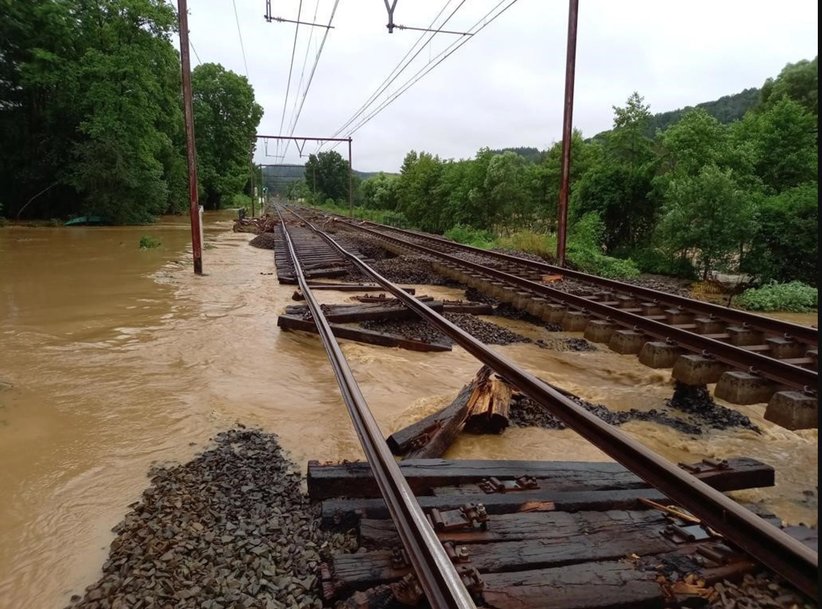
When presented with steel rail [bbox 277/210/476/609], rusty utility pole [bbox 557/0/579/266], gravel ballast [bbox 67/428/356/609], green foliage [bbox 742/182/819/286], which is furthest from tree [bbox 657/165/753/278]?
gravel ballast [bbox 67/428/356/609]

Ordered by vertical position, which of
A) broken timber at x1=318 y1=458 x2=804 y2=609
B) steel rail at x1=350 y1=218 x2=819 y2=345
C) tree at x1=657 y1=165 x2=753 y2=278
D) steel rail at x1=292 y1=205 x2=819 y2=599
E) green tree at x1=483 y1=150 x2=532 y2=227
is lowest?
broken timber at x1=318 y1=458 x2=804 y2=609

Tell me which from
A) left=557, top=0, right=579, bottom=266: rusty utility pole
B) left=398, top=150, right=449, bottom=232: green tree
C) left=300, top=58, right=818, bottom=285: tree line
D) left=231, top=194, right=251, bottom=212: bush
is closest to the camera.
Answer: left=557, top=0, right=579, bottom=266: rusty utility pole

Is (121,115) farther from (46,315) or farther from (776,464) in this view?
(776,464)

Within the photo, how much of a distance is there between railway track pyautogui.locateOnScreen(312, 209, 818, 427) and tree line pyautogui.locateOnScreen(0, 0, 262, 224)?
26950 mm

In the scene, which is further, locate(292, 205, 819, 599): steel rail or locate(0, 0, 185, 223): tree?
locate(0, 0, 185, 223): tree

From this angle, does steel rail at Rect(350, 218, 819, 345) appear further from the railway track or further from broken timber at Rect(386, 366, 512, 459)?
broken timber at Rect(386, 366, 512, 459)

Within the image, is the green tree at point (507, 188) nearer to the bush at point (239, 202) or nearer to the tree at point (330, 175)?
the bush at point (239, 202)

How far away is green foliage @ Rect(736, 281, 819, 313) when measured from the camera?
1294cm

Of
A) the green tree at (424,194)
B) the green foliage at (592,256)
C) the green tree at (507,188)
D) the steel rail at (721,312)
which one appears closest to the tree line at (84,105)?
the green tree at (424,194)

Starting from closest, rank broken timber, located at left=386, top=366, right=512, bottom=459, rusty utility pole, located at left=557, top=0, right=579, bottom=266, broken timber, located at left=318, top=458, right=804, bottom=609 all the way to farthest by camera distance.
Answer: broken timber, located at left=318, top=458, right=804, bottom=609 < broken timber, located at left=386, top=366, right=512, bottom=459 < rusty utility pole, located at left=557, top=0, right=579, bottom=266

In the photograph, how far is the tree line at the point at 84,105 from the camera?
2769 cm

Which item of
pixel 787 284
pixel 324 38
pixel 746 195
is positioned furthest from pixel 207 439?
pixel 746 195

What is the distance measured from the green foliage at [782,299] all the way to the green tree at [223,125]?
167ft

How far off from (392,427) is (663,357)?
2.78 meters
